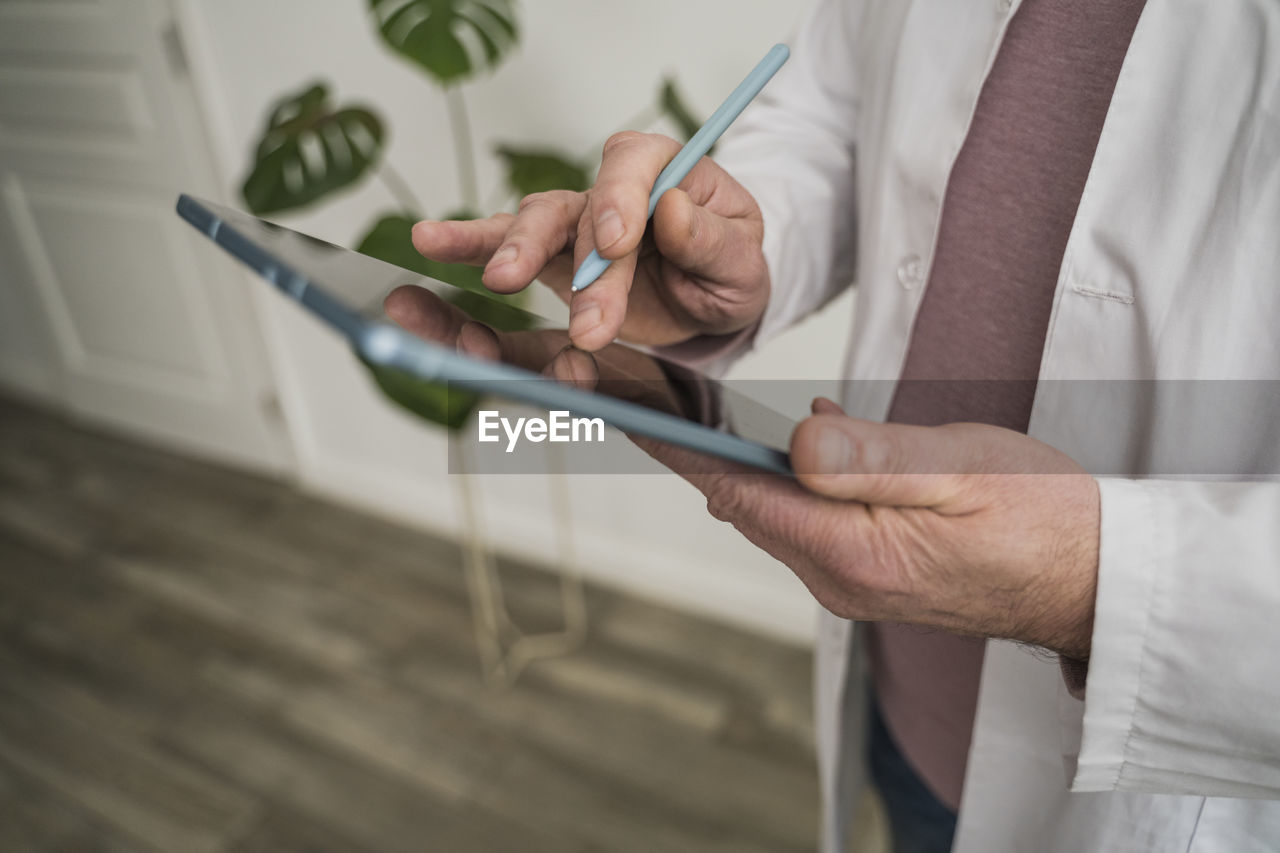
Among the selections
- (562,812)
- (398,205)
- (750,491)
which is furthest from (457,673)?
(750,491)

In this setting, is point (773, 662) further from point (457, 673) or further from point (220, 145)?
point (220, 145)

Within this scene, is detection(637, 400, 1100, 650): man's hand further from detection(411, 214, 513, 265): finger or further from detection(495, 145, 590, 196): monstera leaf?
detection(495, 145, 590, 196): monstera leaf

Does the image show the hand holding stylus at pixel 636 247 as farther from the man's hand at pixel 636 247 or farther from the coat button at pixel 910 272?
the coat button at pixel 910 272

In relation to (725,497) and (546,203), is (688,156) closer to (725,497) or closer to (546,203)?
(546,203)

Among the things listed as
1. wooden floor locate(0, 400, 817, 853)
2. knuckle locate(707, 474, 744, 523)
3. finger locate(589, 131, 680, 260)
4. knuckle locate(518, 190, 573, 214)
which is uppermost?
finger locate(589, 131, 680, 260)

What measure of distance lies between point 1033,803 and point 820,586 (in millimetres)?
390

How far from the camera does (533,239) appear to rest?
0.54 metres

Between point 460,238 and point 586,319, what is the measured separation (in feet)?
0.47

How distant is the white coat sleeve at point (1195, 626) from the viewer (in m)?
0.46

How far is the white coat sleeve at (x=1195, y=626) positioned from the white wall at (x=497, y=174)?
119 cm

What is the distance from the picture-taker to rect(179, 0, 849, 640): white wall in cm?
163

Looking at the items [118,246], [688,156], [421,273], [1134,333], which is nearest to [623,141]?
[688,156]

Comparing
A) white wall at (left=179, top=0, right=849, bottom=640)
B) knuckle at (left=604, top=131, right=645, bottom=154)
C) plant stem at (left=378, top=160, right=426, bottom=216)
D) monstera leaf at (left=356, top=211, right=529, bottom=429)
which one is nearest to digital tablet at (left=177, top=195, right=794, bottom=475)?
knuckle at (left=604, top=131, right=645, bottom=154)
